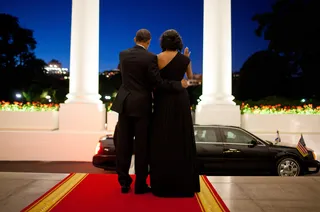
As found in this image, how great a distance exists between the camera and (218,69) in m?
13.9

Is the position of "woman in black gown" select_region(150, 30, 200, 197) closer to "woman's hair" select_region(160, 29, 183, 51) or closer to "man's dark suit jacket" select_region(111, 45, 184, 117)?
"woman's hair" select_region(160, 29, 183, 51)

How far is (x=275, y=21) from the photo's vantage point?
3412 centimetres

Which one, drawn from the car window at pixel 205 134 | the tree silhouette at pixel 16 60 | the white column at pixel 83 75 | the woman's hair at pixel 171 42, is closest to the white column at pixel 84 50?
the white column at pixel 83 75

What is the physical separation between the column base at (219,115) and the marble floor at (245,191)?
6.75 meters

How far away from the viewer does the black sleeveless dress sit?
5.23m

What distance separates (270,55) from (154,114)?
32.2 metres

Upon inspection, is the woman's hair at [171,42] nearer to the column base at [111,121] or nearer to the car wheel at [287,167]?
the car wheel at [287,167]

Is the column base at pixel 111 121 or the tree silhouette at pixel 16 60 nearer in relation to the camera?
the column base at pixel 111 121

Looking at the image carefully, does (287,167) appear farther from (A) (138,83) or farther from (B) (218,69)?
(A) (138,83)

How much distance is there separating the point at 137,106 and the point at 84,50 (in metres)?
9.24

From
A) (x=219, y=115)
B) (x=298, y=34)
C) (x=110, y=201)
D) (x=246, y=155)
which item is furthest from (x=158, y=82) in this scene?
(x=298, y=34)

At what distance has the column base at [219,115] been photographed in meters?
13.7

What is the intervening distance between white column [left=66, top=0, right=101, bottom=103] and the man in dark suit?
8.80m

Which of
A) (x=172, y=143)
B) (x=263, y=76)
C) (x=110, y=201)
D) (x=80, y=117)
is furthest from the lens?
(x=263, y=76)
